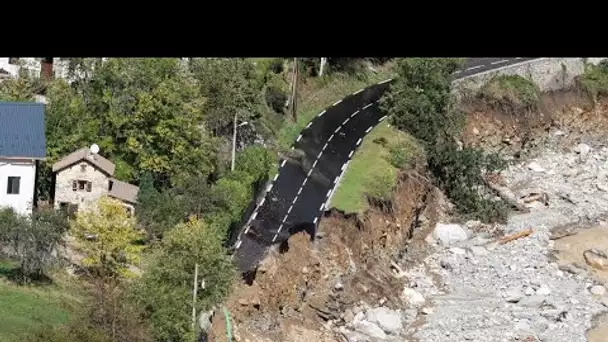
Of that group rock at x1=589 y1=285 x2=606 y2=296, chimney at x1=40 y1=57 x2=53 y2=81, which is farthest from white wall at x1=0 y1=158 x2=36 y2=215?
rock at x1=589 y1=285 x2=606 y2=296

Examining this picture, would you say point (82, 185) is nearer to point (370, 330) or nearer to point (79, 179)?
point (79, 179)

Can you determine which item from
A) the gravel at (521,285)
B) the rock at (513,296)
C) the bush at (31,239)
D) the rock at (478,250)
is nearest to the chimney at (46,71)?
the bush at (31,239)

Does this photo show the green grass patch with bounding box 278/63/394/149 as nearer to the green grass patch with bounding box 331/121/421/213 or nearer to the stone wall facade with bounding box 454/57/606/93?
the green grass patch with bounding box 331/121/421/213

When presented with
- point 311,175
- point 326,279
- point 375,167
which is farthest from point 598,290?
point 311,175

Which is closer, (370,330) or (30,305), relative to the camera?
(30,305)

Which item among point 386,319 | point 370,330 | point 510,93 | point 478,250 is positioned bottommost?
point 370,330
